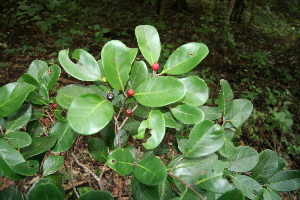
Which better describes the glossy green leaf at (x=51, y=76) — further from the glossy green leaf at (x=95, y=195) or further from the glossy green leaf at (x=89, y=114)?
the glossy green leaf at (x=95, y=195)

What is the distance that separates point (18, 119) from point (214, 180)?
0.73 meters

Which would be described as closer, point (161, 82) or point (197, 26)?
point (161, 82)

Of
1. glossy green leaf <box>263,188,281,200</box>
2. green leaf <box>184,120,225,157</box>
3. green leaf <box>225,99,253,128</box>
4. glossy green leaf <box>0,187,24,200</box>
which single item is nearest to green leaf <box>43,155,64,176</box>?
glossy green leaf <box>0,187,24,200</box>

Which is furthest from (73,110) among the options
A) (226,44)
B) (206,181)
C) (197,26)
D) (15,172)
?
(197,26)

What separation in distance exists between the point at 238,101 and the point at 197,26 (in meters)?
5.23

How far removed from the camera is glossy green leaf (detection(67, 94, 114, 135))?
584 mm

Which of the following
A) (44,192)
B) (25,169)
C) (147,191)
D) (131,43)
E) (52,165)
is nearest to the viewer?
(44,192)

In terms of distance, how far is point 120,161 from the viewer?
692 millimetres

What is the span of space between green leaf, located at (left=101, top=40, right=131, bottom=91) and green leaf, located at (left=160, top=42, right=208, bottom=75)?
169mm

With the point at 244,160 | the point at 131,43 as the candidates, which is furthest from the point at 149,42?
the point at 131,43

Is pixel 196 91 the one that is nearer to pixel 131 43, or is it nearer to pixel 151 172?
pixel 151 172

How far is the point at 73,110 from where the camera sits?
60 centimetres

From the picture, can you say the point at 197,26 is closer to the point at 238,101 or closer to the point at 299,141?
the point at 299,141

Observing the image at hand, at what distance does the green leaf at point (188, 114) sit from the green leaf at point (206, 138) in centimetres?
A: 5
